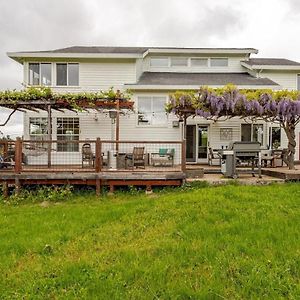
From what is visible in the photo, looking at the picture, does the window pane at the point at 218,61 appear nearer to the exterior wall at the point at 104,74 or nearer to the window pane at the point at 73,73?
the exterior wall at the point at 104,74

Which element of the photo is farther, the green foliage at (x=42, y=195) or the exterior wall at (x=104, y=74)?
the exterior wall at (x=104, y=74)

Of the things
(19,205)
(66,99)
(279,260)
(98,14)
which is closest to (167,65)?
(98,14)

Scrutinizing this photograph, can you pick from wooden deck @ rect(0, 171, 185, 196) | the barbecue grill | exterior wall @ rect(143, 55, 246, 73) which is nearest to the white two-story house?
exterior wall @ rect(143, 55, 246, 73)

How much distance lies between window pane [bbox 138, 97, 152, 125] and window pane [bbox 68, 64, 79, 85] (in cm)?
346

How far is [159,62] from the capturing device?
20625 millimetres

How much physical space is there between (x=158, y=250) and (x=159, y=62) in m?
16.6

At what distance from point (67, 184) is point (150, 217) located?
406 cm

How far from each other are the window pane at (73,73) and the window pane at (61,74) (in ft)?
0.82

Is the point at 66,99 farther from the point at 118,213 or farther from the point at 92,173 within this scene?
the point at 118,213

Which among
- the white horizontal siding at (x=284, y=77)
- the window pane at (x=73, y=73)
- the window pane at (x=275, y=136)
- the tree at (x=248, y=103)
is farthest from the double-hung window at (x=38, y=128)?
the white horizontal siding at (x=284, y=77)

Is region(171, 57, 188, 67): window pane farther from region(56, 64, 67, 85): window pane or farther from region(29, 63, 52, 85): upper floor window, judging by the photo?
region(29, 63, 52, 85): upper floor window

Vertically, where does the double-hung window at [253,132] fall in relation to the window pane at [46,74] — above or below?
below

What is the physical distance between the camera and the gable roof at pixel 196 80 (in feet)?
56.0

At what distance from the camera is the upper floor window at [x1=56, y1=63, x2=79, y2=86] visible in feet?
58.7
